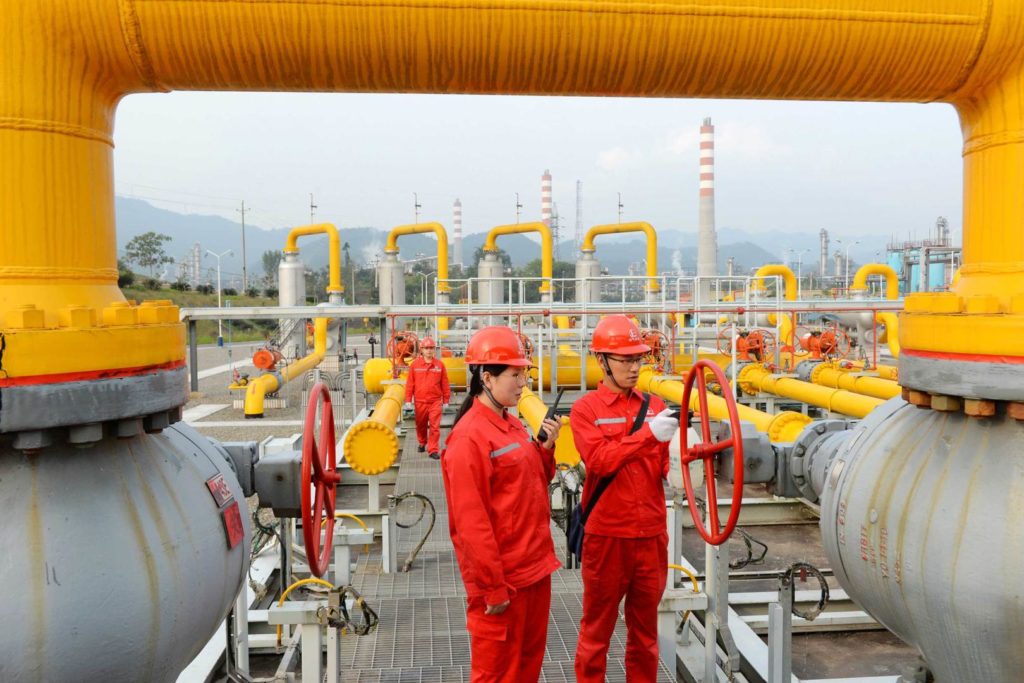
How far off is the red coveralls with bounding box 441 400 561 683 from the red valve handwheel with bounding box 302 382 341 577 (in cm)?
42

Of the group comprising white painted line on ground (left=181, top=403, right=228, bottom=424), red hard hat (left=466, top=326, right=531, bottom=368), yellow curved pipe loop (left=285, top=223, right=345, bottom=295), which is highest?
yellow curved pipe loop (left=285, top=223, right=345, bottom=295)

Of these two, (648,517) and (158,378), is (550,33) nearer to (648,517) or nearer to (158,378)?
(158,378)

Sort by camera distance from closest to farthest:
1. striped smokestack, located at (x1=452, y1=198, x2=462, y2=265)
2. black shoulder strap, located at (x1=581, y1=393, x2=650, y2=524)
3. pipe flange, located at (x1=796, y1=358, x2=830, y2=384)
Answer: black shoulder strap, located at (x1=581, y1=393, x2=650, y2=524) < pipe flange, located at (x1=796, y1=358, x2=830, y2=384) < striped smokestack, located at (x1=452, y1=198, x2=462, y2=265)

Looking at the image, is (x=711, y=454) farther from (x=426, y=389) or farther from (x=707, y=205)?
(x=707, y=205)

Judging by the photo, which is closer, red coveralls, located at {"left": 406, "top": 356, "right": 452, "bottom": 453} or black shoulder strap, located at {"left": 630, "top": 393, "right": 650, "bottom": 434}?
black shoulder strap, located at {"left": 630, "top": 393, "right": 650, "bottom": 434}

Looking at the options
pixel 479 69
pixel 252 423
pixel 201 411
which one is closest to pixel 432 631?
pixel 479 69

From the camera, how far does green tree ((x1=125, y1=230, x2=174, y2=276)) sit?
46250 millimetres

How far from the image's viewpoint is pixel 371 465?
17.9ft

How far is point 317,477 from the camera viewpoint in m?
2.51

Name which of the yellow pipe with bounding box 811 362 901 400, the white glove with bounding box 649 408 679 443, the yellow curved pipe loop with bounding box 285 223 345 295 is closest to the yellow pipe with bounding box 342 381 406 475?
the white glove with bounding box 649 408 679 443

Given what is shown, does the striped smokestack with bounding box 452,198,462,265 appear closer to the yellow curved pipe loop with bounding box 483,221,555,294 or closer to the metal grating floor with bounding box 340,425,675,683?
the yellow curved pipe loop with bounding box 483,221,555,294

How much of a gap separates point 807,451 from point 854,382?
7416mm

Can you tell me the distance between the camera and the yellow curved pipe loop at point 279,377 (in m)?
14.5

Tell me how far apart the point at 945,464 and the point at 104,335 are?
2.35 m
